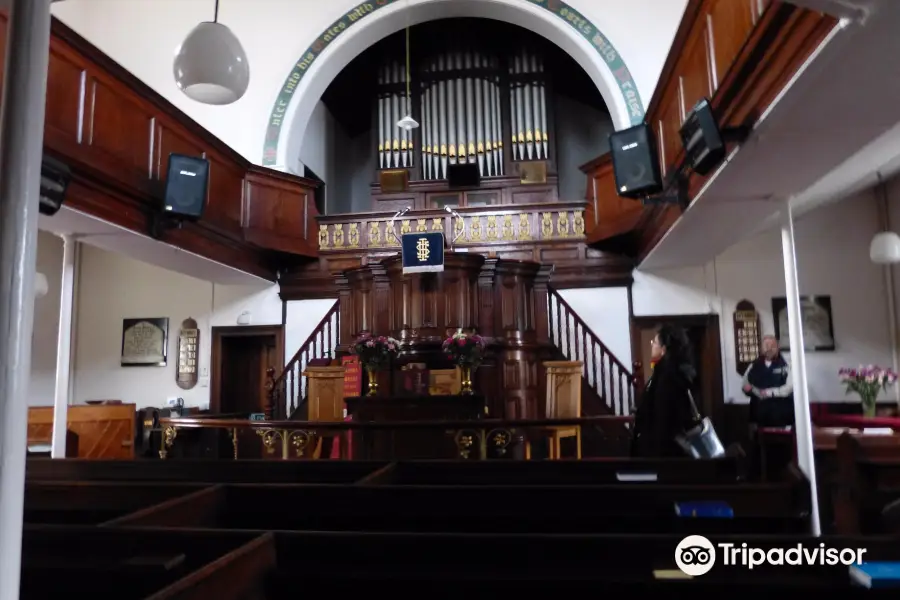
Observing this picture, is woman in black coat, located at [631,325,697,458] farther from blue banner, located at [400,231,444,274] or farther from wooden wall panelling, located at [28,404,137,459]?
wooden wall panelling, located at [28,404,137,459]

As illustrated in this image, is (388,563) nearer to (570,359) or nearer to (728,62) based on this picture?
(728,62)

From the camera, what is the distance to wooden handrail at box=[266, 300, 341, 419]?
9086mm

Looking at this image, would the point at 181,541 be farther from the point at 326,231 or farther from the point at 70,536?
the point at 326,231

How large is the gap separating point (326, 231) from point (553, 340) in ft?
12.5

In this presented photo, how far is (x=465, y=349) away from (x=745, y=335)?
14.9 feet

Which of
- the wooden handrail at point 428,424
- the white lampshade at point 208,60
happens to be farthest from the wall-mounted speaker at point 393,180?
the white lampshade at point 208,60

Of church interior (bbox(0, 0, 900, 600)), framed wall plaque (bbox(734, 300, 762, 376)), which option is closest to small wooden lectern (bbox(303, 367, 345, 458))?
church interior (bbox(0, 0, 900, 600))

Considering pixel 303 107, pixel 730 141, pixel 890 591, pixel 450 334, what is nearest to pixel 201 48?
pixel 730 141

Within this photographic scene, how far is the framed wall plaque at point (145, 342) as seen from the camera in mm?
10477

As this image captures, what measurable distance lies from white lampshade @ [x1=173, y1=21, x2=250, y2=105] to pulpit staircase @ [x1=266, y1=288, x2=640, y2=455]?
16.1 ft

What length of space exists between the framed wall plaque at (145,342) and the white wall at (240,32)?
310cm

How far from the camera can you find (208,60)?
339 cm

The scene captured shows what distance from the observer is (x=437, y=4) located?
10445 millimetres

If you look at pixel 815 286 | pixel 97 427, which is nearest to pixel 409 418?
pixel 97 427
